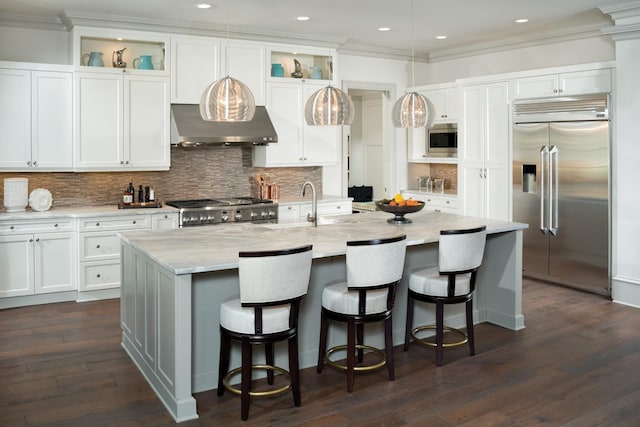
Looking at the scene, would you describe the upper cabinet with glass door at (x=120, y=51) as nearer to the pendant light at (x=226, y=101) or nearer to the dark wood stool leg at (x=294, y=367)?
the pendant light at (x=226, y=101)

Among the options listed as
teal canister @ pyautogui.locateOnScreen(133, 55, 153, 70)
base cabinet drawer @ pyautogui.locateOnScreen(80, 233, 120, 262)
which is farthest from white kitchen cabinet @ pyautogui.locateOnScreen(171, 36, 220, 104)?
base cabinet drawer @ pyautogui.locateOnScreen(80, 233, 120, 262)

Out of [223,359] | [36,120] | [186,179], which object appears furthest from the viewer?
[186,179]

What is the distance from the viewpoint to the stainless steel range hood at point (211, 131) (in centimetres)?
632

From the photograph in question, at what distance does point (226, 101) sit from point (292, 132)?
10.8 feet

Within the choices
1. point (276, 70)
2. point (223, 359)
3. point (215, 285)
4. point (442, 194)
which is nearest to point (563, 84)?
point (442, 194)

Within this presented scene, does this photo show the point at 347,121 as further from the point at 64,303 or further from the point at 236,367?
the point at 64,303

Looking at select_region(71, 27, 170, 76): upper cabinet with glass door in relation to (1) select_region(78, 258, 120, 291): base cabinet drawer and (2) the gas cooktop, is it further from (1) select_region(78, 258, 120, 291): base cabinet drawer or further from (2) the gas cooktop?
(1) select_region(78, 258, 120, 291): base cabinet drawer

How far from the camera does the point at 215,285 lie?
3818mm

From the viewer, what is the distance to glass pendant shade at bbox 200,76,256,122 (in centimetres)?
400

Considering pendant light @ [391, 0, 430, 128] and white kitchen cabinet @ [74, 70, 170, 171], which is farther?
white kitchen cabinet @ [74, 70, 170, 171]

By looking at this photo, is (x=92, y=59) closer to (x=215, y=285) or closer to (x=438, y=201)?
(x=215, y=285)

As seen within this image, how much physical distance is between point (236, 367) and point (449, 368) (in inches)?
57.2

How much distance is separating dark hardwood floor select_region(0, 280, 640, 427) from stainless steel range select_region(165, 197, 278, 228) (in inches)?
59.2

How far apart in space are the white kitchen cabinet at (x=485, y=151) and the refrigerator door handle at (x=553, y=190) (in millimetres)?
593
